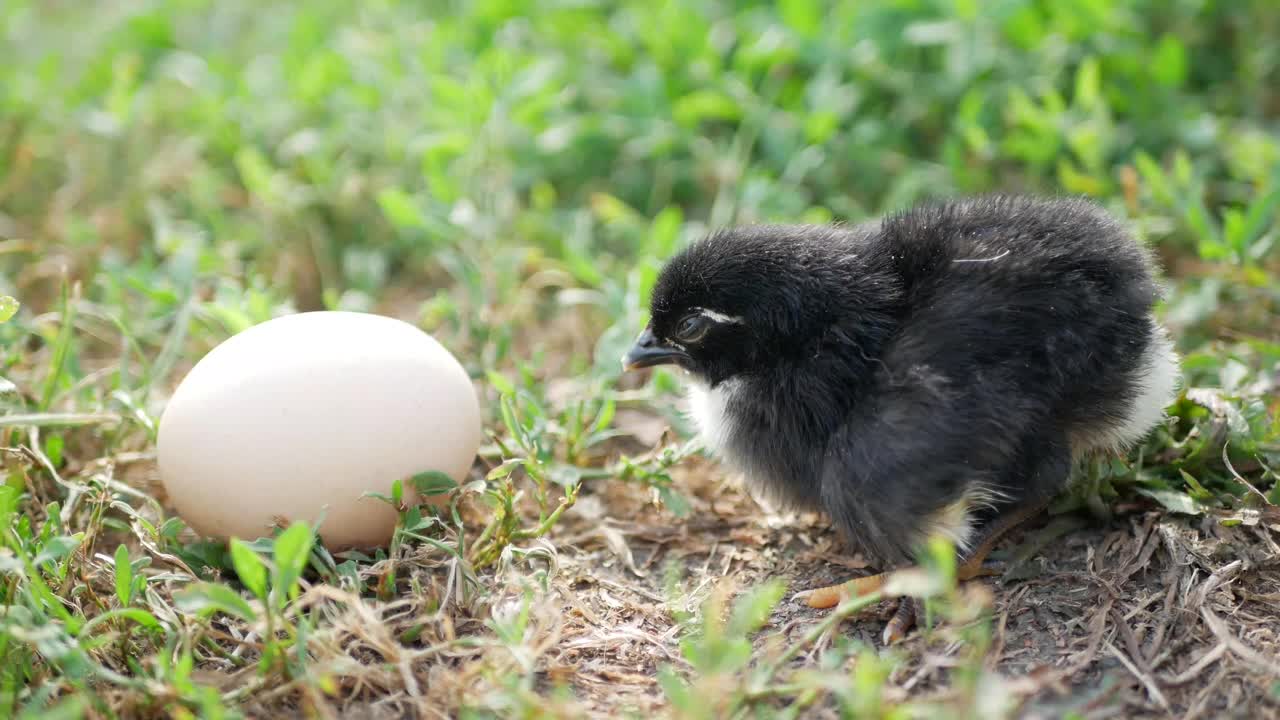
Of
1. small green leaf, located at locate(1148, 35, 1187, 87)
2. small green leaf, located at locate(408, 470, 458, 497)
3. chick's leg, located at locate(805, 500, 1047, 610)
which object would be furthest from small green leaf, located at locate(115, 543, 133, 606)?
small green leaf, located at locate(1148, 35, 1187, 87)

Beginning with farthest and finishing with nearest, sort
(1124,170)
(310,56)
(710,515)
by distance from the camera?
1. (310,56)
2. (1124,170)
3. (710,515)

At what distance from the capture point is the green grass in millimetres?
2494

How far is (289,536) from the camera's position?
2.26 m

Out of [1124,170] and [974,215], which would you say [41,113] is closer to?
[974,215]

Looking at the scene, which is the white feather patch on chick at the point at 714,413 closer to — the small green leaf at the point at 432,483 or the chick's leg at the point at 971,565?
the chick's leg at the point at 971,565

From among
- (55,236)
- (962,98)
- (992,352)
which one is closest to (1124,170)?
(962,98)

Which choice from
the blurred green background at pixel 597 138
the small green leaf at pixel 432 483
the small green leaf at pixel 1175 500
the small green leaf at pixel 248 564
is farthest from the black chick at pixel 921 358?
the small green leaf at pixel 248 564

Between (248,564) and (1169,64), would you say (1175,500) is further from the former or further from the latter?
(1169,64)

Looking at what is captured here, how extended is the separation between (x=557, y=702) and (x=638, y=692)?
15.5 inches

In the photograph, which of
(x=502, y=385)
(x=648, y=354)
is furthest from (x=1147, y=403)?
(x=502, y=385)

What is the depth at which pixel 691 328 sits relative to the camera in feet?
9.59

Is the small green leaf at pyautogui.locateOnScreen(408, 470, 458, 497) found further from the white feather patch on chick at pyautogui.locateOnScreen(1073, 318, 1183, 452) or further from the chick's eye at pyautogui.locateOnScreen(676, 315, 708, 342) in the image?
the white feather patch on chick at pyautogui.locateOnScreen(1073, 318, 1183, 452)

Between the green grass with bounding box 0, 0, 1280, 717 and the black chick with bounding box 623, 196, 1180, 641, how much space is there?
0.79 feet

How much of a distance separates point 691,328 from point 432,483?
747 millimetres
